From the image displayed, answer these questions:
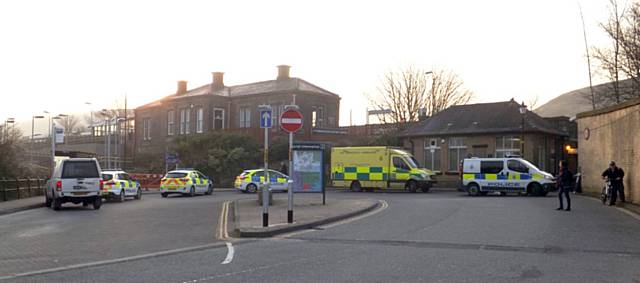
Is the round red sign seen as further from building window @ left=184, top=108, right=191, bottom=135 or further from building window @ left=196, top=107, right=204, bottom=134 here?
building window @ left=184, top=108, right=191, bottom=135

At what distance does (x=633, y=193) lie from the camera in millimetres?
22141

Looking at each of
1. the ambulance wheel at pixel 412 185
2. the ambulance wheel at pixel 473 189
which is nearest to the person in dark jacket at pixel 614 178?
the ambulance wheel at pixel 473 189

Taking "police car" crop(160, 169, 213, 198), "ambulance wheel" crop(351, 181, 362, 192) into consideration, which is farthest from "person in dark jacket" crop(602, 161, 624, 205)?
"police car" crop(160, 169, 213, 198)

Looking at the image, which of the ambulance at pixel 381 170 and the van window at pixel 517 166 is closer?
the van window at pixel 517 166

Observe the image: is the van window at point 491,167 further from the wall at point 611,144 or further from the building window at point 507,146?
the building window at point 507,146

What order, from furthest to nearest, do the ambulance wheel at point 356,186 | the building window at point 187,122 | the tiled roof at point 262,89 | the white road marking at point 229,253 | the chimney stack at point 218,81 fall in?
the chimney stack at point 218,81, the building window at point 187,122, the tiled roof at point 262,89, the ambulance wheel at point 356,186, the white road marking at point 229,253

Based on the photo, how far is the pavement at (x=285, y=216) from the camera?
14.6m

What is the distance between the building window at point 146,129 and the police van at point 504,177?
41297 millimetres

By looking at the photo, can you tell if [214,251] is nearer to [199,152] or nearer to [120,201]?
[120,201]

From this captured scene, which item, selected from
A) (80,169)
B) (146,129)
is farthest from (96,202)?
(146,129)

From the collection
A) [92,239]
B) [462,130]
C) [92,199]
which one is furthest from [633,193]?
[462,130]

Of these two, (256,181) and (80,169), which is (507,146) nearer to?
(256,181)

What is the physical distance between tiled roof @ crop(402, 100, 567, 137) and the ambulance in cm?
937

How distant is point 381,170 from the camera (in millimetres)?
36781
